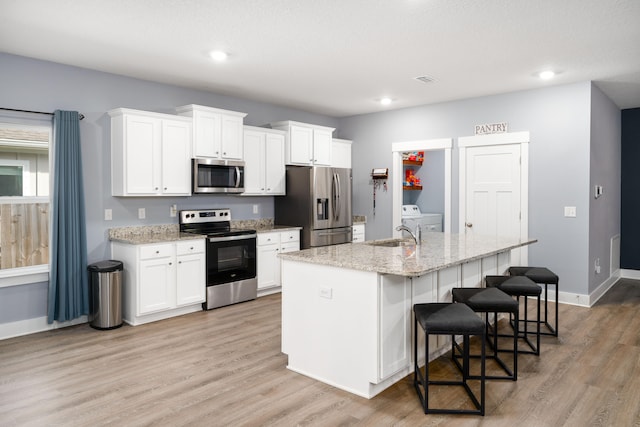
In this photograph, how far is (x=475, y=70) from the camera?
4.62 meters

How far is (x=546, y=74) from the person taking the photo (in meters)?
4.75

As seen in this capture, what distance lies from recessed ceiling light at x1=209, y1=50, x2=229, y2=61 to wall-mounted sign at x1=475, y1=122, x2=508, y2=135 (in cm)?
349

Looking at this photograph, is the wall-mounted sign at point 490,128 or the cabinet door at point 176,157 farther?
the wall-mounted sign at point 490,128

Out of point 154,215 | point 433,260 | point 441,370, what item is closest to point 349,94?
point 154,215

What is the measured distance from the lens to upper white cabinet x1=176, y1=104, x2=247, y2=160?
503 cm

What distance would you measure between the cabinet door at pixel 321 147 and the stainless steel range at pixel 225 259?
1754mm

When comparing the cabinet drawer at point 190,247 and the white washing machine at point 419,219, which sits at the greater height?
the white washing machine at point 419,219

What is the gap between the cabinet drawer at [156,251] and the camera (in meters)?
4.36

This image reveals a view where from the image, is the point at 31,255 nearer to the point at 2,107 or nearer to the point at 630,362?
the point at 2,107

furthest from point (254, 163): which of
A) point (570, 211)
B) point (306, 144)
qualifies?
point (570, 211)

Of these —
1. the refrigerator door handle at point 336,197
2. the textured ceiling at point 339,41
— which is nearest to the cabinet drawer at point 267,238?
the refrigerator door handle at point 336,197

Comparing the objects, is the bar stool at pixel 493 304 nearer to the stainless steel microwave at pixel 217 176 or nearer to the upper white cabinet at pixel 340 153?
the stainless steel microwave at pixel 217 176

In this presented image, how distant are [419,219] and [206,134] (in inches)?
163

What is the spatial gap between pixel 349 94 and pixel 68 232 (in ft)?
12.0
